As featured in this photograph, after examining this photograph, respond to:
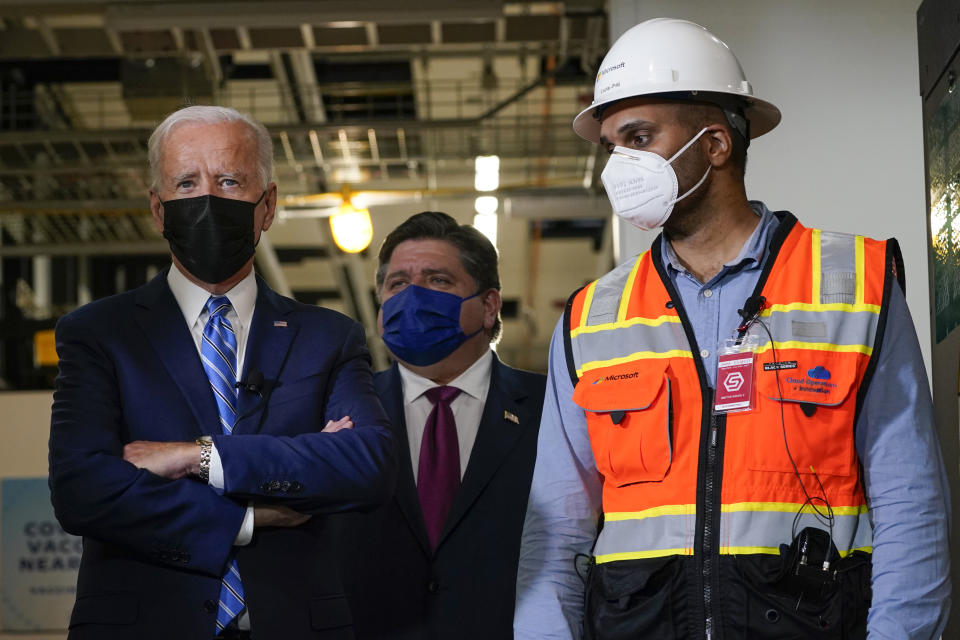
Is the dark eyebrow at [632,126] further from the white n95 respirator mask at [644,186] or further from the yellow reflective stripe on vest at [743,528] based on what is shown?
the yellow reflective stripe on vest at [743,528]

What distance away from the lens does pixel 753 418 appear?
2195mm

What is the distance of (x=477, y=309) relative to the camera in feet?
11.5

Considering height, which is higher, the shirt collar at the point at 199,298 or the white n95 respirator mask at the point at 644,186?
the white n95 respirator mask at the point at 644,186

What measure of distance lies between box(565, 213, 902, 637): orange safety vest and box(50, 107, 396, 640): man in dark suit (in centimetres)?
49

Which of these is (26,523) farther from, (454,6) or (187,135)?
(187,135)

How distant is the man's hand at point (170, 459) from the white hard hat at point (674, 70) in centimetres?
108

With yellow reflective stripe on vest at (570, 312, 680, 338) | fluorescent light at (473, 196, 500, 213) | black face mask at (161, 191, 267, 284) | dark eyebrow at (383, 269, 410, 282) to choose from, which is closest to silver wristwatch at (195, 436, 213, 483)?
black face mask at (161, 191, 267, 284)

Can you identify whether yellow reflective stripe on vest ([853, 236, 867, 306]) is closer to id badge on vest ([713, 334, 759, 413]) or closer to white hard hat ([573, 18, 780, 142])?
id badge on vest ([713, 334, 759, 413])

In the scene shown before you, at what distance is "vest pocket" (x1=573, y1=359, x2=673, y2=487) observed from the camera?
2254mm

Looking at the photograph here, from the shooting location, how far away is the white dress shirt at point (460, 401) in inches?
132

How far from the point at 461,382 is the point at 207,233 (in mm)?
1077

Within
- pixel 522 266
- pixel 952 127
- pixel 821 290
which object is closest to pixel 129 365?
pixel 821 290

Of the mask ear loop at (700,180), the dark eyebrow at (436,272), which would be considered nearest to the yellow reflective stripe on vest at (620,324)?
the mask ear loop at (700,180)

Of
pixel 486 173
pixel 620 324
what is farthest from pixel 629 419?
pixel 486 173
